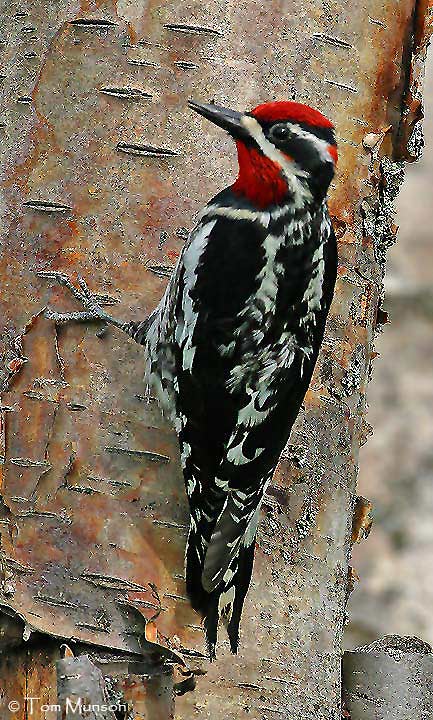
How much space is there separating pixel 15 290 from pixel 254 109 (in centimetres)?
62

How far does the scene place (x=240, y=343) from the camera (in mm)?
2100

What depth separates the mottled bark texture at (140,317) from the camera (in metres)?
1.96

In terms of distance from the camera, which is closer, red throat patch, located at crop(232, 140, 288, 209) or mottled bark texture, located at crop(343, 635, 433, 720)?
red throat patch, located at crop(232, 140, 288, 209)

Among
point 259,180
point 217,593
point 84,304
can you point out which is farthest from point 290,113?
point 217,593

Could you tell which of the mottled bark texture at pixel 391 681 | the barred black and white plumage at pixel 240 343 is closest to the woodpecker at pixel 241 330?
the barred black and white plumage at pixel 240 343

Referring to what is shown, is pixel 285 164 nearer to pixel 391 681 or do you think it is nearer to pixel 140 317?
pixel 140 317

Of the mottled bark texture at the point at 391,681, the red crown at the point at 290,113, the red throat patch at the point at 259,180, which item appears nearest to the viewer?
the red crown at the point at 290,113

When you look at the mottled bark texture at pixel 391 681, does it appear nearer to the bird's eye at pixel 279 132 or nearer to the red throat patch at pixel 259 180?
the red throat patch at pixel 259 180

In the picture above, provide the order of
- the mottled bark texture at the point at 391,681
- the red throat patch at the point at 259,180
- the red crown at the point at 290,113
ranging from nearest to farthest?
the red crown at the point at 290,113 → the red throat patch at the point at 259,180 → the mottled bark texture at the point at 391,681

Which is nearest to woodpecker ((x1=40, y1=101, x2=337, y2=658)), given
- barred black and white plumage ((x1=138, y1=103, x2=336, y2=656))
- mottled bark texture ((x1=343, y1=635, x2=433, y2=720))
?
barred black and white plumage ((x1=138, y1=103, x2=336, y2=656))

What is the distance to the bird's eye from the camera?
6.50ft

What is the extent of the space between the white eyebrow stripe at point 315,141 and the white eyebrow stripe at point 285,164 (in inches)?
2.3

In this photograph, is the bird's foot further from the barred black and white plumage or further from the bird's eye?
the bird's eye

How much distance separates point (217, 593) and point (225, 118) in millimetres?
939
